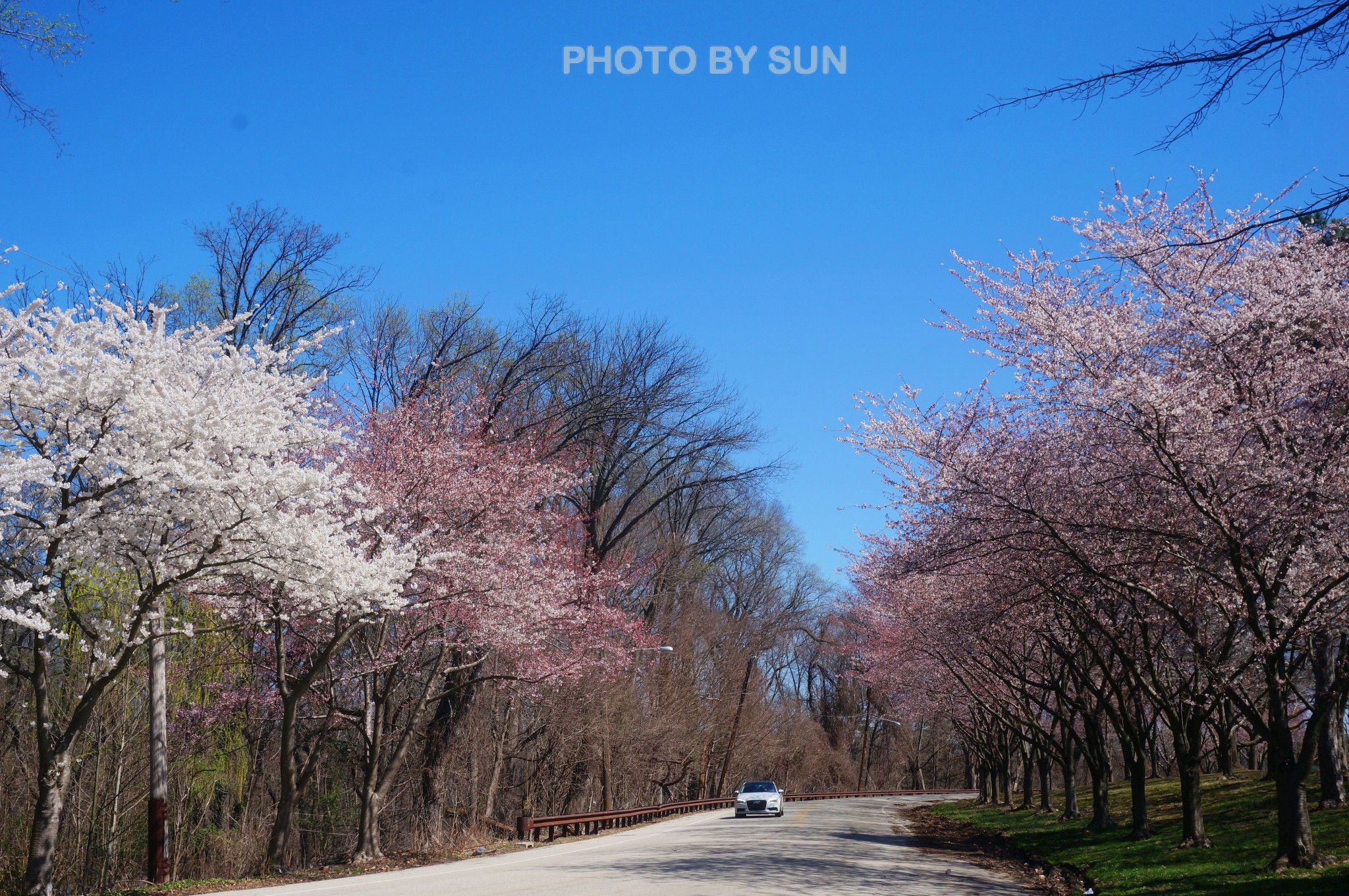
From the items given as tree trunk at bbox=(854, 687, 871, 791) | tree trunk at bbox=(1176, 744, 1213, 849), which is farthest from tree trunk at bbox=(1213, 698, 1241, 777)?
tree trunk at bbox=(854, 687, 871, 791)

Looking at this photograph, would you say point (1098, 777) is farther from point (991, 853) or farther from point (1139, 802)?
point (1139, 802)

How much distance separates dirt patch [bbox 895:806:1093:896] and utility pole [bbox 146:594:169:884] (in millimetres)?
14016

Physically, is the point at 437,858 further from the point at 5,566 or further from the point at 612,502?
the point at 612,502

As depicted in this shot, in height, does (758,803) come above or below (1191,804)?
below

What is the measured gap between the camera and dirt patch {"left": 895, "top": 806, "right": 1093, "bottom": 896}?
1515 centimetres

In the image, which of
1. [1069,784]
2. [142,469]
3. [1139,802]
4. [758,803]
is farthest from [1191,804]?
[758,803]

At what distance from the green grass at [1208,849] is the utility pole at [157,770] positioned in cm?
1465

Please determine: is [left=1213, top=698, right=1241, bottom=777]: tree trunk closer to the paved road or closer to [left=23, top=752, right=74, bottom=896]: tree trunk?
the paved road

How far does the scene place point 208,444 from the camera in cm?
1443

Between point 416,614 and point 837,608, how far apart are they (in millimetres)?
53732

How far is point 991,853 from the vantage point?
71.7 ft

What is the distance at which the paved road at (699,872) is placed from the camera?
12.9 metres

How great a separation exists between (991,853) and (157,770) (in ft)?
55.0

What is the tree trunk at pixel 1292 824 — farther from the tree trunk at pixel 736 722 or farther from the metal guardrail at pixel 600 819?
the tree trunk at pixel 736 722
